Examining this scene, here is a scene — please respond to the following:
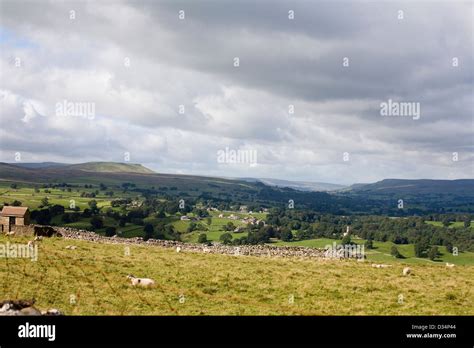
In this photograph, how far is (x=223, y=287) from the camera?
23.6 meters

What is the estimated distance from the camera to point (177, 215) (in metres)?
164

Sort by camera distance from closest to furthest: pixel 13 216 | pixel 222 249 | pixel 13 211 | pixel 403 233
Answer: pixel 13 216, pixel 13 211, pixel 222 249, pixel 403 233

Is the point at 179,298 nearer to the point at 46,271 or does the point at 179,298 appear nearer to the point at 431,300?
the point at 46,271

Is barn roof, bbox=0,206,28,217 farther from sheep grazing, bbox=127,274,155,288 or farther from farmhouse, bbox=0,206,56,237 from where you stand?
sheep grazing, bbox=127,274,155,288

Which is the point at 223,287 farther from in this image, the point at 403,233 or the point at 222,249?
the point at 403,233

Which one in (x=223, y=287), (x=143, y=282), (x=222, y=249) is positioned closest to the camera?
(x=143, y=282)

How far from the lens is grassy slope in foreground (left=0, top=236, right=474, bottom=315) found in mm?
19078

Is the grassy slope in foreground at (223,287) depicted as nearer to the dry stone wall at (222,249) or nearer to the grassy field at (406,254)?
the dry stone wall at (222,249)

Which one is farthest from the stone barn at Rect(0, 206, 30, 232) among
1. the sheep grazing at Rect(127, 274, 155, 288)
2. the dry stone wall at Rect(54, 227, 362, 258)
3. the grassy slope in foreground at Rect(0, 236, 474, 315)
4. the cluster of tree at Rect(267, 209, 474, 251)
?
the cluster of tree at Rect(267, 209, 474, 251)

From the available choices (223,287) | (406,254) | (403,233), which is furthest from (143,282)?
(403,233)
